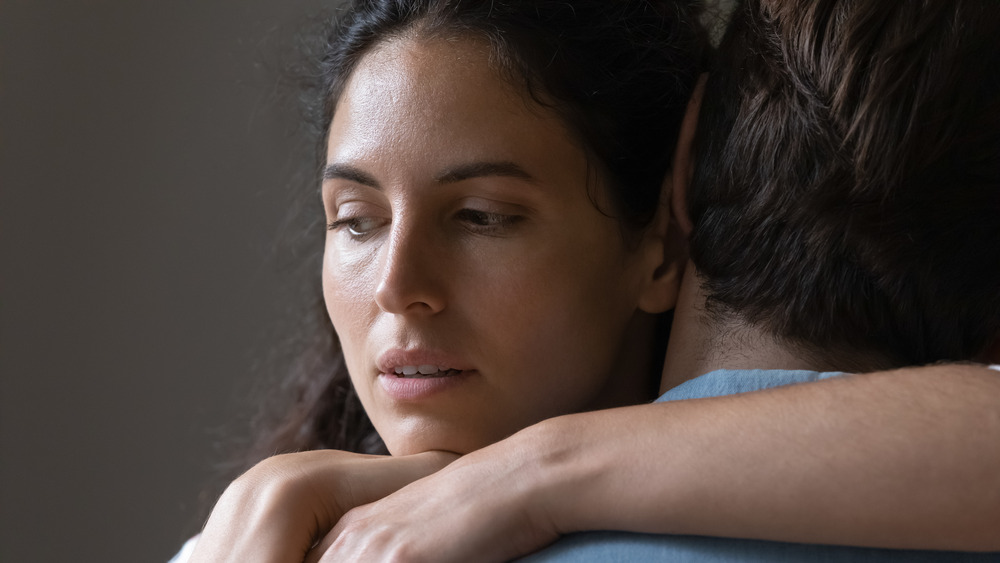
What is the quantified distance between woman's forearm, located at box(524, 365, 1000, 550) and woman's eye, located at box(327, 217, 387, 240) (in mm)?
441

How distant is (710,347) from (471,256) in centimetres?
28

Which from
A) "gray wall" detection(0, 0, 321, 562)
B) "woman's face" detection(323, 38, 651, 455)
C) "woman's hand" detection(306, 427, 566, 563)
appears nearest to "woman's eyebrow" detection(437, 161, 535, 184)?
"woman's face" detection(323, 38, 651, 455)

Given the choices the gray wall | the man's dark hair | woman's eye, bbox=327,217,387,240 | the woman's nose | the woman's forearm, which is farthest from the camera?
the gray wall

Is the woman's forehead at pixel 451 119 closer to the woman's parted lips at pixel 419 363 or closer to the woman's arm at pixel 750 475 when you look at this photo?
the woman's parted lips at pixel 419 363

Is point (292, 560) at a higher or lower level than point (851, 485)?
lower

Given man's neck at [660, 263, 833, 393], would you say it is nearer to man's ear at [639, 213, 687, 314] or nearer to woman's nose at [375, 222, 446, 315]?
man's ear at [639, 213, 687, 314]

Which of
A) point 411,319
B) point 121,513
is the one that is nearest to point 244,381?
point 121,513

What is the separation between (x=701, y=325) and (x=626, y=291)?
13 cm

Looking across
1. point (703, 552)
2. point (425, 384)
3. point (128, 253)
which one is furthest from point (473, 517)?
point (128, 253)

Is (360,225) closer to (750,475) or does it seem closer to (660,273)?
(660,273)

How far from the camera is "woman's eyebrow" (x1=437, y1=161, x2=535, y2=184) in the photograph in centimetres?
110

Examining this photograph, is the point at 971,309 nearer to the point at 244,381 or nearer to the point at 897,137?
the point at 897,137

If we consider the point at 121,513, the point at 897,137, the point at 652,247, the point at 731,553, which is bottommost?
the point at 121,513

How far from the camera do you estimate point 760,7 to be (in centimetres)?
107
